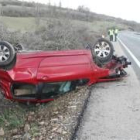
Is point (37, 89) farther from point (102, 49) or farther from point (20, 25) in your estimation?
point (20, 25)

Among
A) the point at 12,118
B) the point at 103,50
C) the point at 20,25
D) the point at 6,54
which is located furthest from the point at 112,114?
the point at 20,25

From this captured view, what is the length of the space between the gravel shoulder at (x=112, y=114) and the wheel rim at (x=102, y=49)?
0.74m

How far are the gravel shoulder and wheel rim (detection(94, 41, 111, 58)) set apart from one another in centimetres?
74

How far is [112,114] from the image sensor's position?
21.9ft

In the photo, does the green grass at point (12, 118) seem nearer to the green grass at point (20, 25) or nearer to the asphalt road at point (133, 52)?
the asphalt road at point (133, 52)

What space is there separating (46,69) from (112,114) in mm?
1949

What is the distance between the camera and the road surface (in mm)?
5703

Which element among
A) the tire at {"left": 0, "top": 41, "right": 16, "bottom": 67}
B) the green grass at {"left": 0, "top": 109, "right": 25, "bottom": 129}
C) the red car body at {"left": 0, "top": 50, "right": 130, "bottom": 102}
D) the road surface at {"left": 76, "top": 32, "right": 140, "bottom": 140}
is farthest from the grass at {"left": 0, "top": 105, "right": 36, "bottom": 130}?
the road surface at {"left": 76, "top": 32, "right": 140, "bottom": 140}

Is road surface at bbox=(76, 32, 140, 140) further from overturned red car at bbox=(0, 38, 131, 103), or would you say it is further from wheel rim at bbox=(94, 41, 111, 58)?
wheel rim at bbox=(94, 41, 111, 58)

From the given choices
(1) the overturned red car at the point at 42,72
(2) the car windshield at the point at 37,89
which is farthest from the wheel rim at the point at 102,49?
(2) the car windshield at the point at 37,89

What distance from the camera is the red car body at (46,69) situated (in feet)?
25.6

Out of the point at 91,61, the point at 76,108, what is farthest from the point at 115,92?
the point at 76,108

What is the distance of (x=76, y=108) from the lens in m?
7.25

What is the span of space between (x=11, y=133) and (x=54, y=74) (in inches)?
68.9
